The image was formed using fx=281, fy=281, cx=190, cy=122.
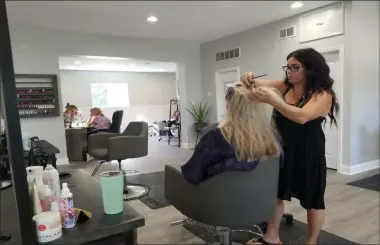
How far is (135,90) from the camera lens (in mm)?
8609

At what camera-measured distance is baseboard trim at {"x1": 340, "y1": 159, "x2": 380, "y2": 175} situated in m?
3.56

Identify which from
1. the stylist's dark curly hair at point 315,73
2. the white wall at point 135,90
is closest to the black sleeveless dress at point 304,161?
the stylist's dark curly hair at point 315,73

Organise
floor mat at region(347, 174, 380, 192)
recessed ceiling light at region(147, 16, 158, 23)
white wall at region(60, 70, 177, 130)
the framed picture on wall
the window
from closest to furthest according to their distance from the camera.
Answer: floor mat at region(347, 174, 380, 192) < the framed picture on wall < recessed ceiling light at region(147, 16, 158, 23) < white wall at region(60, 70, 177, 130) < the window

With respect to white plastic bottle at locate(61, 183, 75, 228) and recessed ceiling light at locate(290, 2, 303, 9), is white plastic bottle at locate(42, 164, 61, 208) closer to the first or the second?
white plastic bottle at locate(61, 183, 75, 228)

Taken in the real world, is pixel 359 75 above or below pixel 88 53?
below

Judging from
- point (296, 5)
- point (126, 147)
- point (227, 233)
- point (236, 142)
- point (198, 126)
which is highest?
point (296, 5)

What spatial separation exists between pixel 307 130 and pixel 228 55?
3.90 metres

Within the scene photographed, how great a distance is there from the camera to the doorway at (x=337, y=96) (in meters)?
3.57

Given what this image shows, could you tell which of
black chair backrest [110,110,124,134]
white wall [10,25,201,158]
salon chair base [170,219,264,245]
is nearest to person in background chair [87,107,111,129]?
black chair backrest [110,110,124,134]

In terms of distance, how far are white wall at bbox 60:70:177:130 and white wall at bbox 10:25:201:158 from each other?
163 cm

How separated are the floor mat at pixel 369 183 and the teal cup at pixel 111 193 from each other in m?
2.95

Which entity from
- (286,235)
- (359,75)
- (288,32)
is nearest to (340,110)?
(359,75)

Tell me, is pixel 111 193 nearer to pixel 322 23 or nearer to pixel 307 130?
pixel 307 130

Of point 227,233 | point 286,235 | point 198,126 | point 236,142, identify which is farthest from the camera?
point 198,126
